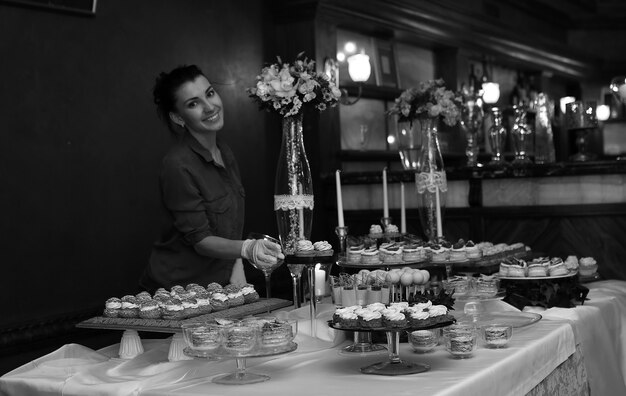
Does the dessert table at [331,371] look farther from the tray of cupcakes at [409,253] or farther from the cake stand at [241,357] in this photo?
the tray of cupcakes at [409,253]

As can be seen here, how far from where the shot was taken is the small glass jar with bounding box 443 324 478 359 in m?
2.62

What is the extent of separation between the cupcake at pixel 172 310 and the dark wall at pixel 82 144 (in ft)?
5.60

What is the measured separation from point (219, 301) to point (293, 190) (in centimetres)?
66

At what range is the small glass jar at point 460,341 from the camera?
2.62 meters

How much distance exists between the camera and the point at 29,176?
438cm

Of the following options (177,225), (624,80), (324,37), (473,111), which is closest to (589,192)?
(624,80)

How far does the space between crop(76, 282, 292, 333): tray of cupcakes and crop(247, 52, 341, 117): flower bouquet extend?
0.73 m

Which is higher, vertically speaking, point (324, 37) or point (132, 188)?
point (324, 37)

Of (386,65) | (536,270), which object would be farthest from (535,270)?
(386,65)

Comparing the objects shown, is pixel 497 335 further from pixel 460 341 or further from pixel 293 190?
pixel 293 190

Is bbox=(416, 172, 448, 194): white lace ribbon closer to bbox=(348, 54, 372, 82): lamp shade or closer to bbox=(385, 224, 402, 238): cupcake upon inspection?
bbox=(385, 224, 402, 238): cupcake

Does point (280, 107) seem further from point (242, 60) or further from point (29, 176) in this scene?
point (242, 60)

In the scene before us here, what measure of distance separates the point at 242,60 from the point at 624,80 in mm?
2361

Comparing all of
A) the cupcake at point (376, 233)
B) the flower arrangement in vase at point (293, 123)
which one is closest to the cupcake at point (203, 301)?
the flower arrangement in vase at point (293, 123)
